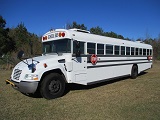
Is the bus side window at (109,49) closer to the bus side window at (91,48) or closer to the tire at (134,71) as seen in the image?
the bus side window at (91,48)

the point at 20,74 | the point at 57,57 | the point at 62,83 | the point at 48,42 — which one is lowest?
the point at 62,83

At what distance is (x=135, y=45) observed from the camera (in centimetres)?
1083

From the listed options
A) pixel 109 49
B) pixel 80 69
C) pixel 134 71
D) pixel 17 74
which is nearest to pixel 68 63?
pixel 80 69

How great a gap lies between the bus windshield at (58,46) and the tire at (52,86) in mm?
1062

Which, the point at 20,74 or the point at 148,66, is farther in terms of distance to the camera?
the point at 148,66

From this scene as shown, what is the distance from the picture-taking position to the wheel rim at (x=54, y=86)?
238 inches

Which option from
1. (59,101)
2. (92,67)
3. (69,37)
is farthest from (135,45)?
(59,101)

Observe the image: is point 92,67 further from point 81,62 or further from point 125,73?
point 125,73

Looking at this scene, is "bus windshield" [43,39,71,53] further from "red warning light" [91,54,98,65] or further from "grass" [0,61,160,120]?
"grass" [0,61,160,120]

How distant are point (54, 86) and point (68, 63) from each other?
3.16ft

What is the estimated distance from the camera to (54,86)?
6.13m

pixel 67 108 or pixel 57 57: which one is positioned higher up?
pixel 57 57

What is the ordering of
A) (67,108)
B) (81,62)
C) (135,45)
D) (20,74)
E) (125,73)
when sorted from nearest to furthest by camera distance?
(67,108) → (20,74) → (81,62) → (125,73) → (135,45)

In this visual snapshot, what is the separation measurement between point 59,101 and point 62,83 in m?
0.73
